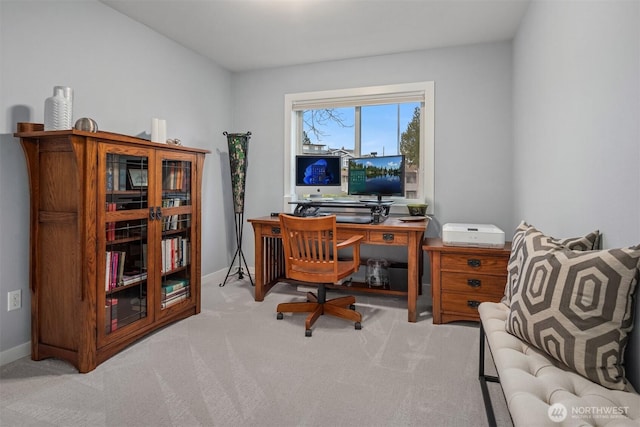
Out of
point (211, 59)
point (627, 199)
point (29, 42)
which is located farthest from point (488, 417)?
point (211, 59)

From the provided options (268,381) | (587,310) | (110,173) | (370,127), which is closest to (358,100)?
(370,127)

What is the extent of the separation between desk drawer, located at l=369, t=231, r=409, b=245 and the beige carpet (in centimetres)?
65

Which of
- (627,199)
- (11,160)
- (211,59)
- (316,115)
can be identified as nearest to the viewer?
(627,199)

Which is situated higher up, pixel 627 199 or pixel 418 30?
pixel 418 30

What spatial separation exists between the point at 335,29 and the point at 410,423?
2.97m

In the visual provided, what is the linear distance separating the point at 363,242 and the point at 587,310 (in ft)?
6.08

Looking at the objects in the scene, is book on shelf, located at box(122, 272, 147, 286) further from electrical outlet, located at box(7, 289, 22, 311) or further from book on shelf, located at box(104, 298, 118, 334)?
electrical outlet, located at box(7, 289, 22, 311)

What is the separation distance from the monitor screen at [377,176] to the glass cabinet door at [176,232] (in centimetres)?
150

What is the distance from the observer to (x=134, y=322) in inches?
94.3

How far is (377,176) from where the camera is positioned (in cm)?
335

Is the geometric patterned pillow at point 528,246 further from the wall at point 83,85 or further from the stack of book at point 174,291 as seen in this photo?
the wall at point 83,85

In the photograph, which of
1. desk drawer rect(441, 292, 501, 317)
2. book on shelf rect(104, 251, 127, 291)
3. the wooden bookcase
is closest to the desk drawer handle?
desk drawer rect(441, 292, 501, 317)

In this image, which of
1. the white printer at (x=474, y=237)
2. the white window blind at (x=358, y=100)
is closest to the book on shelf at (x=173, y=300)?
the white printer at (x=474, y=237)

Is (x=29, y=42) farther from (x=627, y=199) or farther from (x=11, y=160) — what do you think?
(x=627, y=199)
